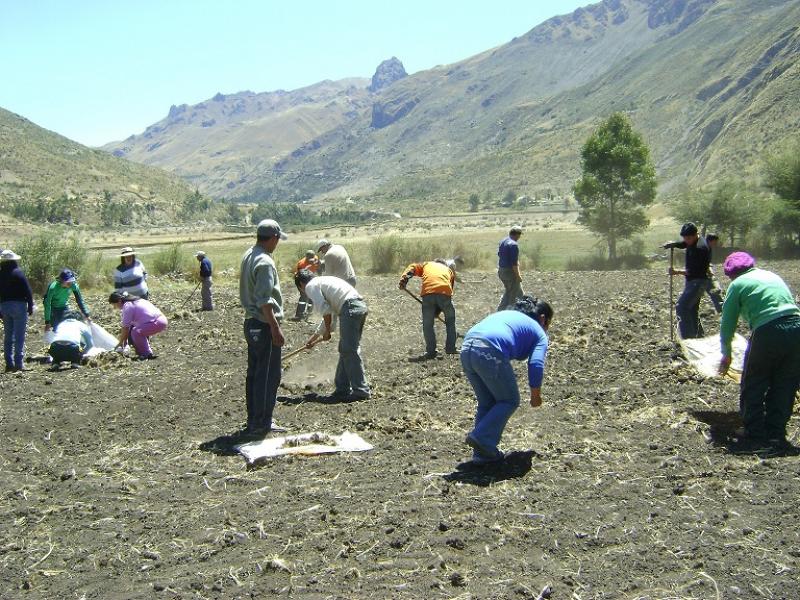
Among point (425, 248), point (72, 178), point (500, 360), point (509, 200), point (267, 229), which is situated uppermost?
point (72, 178)

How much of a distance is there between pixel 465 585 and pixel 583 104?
155 m

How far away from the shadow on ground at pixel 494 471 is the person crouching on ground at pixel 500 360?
0.24 feet

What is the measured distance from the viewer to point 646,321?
11.7 m

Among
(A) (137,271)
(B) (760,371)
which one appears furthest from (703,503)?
(A) (137,271)

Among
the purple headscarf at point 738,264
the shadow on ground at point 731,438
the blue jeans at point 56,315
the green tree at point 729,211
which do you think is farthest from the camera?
the green tree at point 729,211

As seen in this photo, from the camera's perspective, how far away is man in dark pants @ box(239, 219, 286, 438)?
23.2 feet

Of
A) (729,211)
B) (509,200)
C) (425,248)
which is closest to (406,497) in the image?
(425,248)

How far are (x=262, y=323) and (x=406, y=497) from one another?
2.34m

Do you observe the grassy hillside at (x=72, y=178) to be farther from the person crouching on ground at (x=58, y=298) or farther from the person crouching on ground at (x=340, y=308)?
the person crouching on ground at (x=340, y=308)

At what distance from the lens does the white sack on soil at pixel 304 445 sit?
263 inches

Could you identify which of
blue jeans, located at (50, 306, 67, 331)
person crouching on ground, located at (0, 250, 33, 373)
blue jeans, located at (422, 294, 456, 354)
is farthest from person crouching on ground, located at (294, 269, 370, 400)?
blue jeans, located at (50, 306, 67, 331)

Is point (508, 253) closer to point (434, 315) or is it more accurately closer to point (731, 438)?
point (434, 315)

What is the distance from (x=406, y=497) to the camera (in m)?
5.66

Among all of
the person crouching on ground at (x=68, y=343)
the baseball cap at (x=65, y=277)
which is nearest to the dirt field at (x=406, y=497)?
the person crouching on ground at (x=68, y=343)
